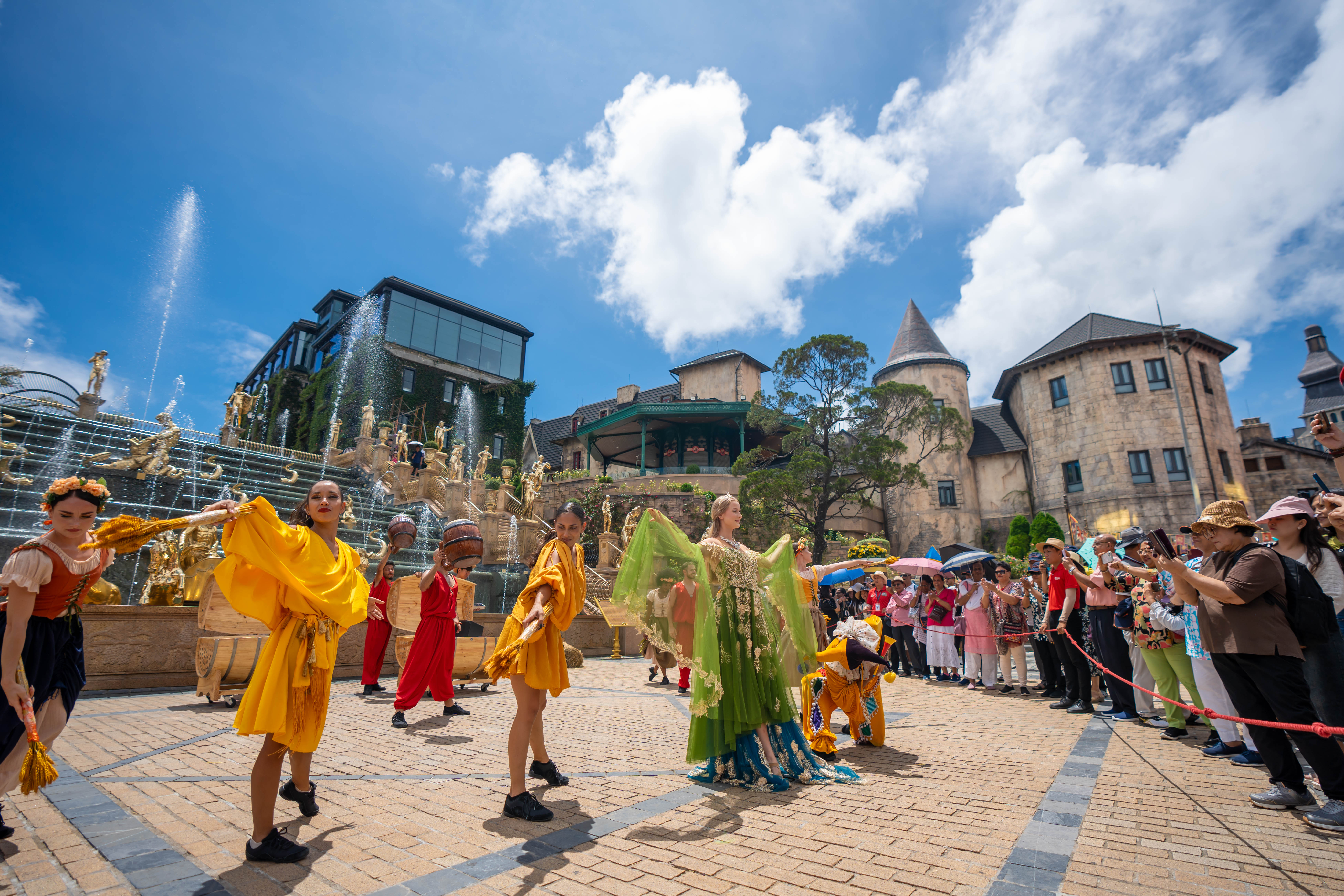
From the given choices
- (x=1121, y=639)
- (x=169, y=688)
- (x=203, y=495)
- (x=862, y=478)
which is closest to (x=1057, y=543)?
(x=1121, y=639)

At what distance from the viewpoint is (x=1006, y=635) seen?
31.4 feet

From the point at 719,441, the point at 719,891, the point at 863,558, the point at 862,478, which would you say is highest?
the point at 719,441

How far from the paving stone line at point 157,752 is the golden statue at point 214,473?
12.6m

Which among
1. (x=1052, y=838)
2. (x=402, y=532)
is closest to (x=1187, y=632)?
(x=1052, y=838)

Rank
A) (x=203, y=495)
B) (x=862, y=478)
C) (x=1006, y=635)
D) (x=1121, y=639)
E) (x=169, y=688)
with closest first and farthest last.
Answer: (x=1121, y=639) → (x=169, y=688) → (x=1006, y=635) → (x=203, y=495) → (x=862, y=478)

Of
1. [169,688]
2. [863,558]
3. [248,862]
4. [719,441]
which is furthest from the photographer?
[719,441]

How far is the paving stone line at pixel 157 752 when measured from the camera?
4.24 meters

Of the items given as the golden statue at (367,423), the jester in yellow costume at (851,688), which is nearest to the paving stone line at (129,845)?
the jester in yellow costume at (851,688)

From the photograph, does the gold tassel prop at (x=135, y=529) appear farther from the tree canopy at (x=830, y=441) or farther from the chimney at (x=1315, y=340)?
the chimney at (x=1315, y=340)

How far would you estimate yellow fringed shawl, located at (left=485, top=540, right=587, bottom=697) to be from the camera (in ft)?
12.3

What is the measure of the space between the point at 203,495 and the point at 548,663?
1535cm

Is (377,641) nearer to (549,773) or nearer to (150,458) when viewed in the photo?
(549,773)

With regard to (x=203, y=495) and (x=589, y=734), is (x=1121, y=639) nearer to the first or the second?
(x=589, y=734)

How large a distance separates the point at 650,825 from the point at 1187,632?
5.46 meters
